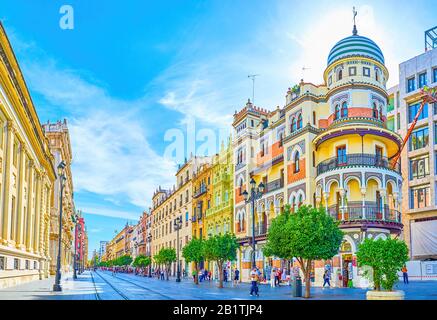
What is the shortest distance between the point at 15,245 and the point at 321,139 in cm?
2114

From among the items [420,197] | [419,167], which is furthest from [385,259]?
[419,167]

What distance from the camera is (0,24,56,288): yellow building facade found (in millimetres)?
23906

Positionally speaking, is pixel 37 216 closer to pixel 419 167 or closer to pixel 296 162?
pixel 296 162

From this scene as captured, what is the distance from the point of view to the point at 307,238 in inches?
886

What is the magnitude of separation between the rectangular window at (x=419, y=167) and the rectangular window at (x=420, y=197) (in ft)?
4.25

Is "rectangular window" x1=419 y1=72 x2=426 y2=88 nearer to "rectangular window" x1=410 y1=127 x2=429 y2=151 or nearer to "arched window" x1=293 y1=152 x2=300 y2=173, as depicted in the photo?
"rectangular window" x1=410 y1=127 x2=429 y2=151

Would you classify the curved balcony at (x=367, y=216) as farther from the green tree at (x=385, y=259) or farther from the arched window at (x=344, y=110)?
the green tree at (x=385, y=259)

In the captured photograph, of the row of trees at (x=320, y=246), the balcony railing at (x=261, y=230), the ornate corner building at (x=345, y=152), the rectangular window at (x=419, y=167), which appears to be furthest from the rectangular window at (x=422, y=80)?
the row of trees at (x=320, y=246)

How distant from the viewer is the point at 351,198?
34.2 meters

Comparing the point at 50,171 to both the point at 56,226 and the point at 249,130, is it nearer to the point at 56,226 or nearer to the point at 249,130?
the point at 56,226

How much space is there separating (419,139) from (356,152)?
19.7 metres

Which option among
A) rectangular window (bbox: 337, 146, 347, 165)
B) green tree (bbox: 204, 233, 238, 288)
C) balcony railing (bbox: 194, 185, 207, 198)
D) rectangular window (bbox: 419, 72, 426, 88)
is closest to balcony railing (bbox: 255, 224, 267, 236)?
green tree (bbox: 204, 233, 238, 288)

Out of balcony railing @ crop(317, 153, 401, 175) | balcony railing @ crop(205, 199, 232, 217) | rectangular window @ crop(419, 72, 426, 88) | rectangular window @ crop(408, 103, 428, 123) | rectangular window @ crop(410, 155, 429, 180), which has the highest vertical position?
rectangular window @ crop(419, 72, 426, 88)

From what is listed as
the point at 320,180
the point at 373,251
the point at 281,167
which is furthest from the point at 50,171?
the point at 373,251
